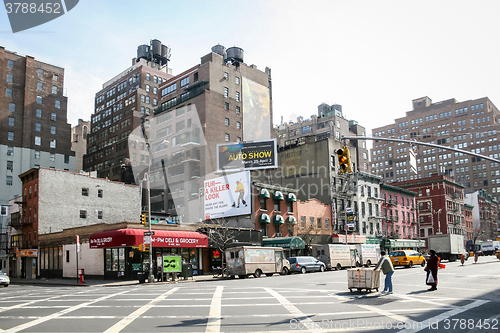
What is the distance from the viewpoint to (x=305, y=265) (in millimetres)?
41531

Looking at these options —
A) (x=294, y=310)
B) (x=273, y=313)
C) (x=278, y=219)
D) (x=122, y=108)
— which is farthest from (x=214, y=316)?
(x=122, y=108)

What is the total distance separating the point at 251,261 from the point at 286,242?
1524cm

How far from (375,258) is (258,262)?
2325cm

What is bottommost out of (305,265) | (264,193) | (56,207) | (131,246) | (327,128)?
(305,265)

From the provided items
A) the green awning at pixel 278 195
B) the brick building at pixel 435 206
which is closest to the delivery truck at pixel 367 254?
the green awning at pixel 278 195

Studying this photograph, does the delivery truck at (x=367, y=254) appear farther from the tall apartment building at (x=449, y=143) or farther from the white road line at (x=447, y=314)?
the tall apartment building at (x=449, y=143)

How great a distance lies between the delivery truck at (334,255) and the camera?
46.4 meters

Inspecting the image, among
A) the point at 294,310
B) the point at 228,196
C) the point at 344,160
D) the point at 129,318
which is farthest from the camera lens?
the point at 228,196

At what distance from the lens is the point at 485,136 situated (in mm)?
147750

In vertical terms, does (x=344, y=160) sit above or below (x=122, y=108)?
below

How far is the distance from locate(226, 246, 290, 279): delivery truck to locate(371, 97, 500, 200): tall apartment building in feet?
378

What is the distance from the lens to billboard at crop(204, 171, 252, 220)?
52.8 metres

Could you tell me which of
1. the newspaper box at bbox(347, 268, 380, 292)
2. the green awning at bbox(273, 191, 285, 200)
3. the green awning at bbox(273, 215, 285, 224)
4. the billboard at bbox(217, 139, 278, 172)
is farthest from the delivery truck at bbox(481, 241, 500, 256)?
the newspaper box at bbox(347, 268, 380, 292)

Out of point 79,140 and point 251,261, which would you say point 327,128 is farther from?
point 251,261
